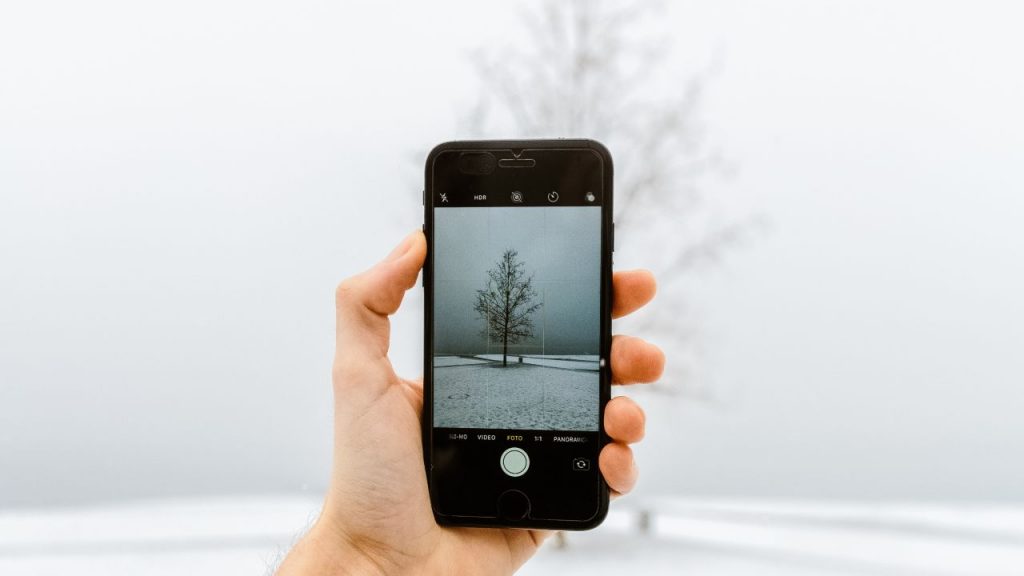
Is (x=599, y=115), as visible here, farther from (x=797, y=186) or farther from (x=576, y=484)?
(x=576, y=484)

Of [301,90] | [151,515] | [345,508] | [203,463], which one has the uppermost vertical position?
[301,90]

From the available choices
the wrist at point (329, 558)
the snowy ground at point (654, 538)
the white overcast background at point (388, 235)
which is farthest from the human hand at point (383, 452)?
the snowy ground at point (654, 538)

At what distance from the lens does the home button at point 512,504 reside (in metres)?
0.67

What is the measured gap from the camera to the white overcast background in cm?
136

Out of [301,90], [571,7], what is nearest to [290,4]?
[301,90]

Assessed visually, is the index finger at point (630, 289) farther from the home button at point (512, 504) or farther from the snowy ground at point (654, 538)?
the snowy ground at point (654, 538)

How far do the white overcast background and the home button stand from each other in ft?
2.26

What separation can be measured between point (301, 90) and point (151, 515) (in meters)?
0.97

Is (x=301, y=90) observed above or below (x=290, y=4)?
below

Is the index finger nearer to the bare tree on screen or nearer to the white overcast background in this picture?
the bare tree on screen

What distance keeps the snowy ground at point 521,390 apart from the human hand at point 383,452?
1.1 inches

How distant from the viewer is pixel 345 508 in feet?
2.22

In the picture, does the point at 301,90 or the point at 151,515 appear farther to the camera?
the point at 151,515

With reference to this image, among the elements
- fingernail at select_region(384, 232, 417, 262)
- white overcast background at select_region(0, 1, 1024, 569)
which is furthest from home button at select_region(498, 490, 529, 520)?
white overcast background at select_region(0, 1, 1024, 569)
